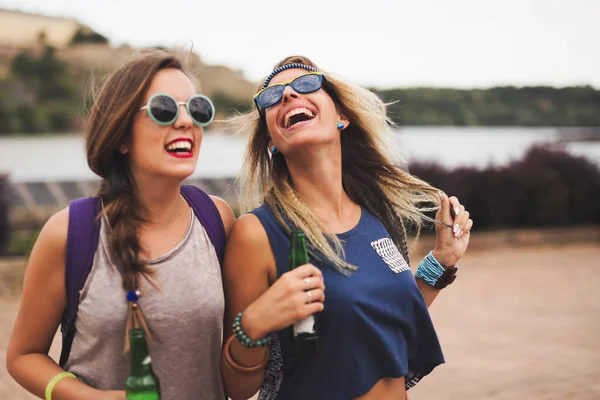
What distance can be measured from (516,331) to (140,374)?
622 cm

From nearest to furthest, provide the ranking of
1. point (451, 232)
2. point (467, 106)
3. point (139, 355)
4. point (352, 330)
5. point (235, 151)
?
point (139, 355) < point (352, 330) < point (451, 232) < point (235, 151) < point (467, 106)

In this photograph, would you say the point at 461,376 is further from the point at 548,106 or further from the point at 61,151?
the point at 548,106

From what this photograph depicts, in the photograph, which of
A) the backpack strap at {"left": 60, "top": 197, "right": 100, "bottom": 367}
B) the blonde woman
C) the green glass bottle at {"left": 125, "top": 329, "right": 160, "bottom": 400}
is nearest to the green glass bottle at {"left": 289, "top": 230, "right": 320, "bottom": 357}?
the blonde woman

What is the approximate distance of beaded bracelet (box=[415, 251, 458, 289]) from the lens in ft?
8.70

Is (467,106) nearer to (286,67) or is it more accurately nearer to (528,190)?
(528,190)

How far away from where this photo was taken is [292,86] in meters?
2.34

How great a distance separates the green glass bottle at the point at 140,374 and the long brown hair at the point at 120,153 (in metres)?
0.09

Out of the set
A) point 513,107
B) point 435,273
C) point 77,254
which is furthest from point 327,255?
point 513,107

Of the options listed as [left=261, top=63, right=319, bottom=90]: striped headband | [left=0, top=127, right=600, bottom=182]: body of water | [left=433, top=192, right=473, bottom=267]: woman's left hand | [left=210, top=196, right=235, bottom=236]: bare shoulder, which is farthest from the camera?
[left=0, top=127, right=600, bottom=182]: body of water

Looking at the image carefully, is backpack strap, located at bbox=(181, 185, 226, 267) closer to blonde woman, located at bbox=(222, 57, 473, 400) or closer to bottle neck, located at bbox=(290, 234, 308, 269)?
blonde woman, located at bbox=(222, 57, 473, 400)

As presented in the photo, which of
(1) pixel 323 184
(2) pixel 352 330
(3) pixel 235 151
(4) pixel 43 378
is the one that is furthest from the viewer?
(3) pixel 235 151

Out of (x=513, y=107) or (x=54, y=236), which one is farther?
(x=513, y=107)

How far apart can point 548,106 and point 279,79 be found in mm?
21105

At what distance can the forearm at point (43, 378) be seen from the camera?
5.99 feet
